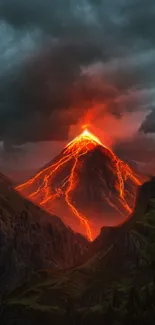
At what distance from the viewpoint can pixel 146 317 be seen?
195 meters

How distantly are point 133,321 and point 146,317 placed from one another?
654cm

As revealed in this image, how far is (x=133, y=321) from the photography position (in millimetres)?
198375
